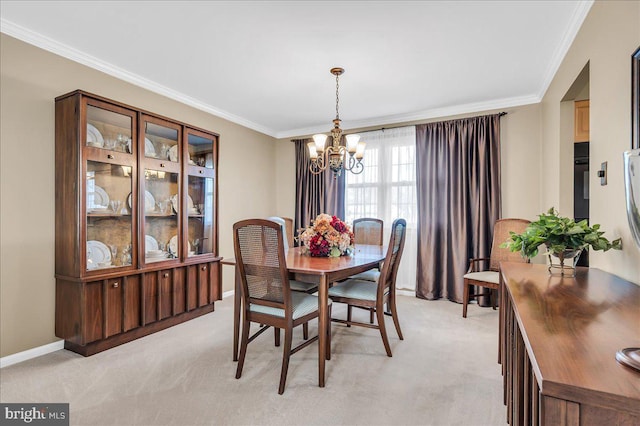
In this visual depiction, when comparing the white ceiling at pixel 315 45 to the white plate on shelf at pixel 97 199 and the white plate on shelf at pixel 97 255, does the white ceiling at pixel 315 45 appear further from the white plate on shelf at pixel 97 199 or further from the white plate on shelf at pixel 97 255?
the white plate on shelf at pixel 97 255

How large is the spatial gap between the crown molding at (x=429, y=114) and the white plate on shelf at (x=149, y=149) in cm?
262

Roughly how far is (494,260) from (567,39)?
2.26 m

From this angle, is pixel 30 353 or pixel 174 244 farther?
pixel 174 244

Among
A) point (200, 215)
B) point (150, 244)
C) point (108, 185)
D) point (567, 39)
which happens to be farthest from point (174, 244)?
point (567, 39)

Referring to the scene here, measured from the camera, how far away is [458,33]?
2.50 metres

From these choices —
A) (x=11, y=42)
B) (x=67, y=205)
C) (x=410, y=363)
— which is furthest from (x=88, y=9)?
(x=410, y=363)

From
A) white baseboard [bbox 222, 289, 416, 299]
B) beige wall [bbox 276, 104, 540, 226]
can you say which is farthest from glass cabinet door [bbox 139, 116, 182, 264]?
beige wall [bbox 276, 104, 540, 226]

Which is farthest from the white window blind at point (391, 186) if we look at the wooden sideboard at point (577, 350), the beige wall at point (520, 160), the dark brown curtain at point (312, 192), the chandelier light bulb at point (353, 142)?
the wooden sideboard at point (577, 350)

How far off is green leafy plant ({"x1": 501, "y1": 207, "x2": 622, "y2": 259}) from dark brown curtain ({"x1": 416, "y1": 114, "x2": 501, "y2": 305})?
2547 millimetres

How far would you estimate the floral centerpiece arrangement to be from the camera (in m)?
2.76

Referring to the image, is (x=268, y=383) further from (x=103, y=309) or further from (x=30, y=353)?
(x=30, y=353)

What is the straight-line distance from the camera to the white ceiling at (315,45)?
7.28ft

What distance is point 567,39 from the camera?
8.14 ft

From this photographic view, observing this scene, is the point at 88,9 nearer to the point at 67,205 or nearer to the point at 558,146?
the point at 67,205
